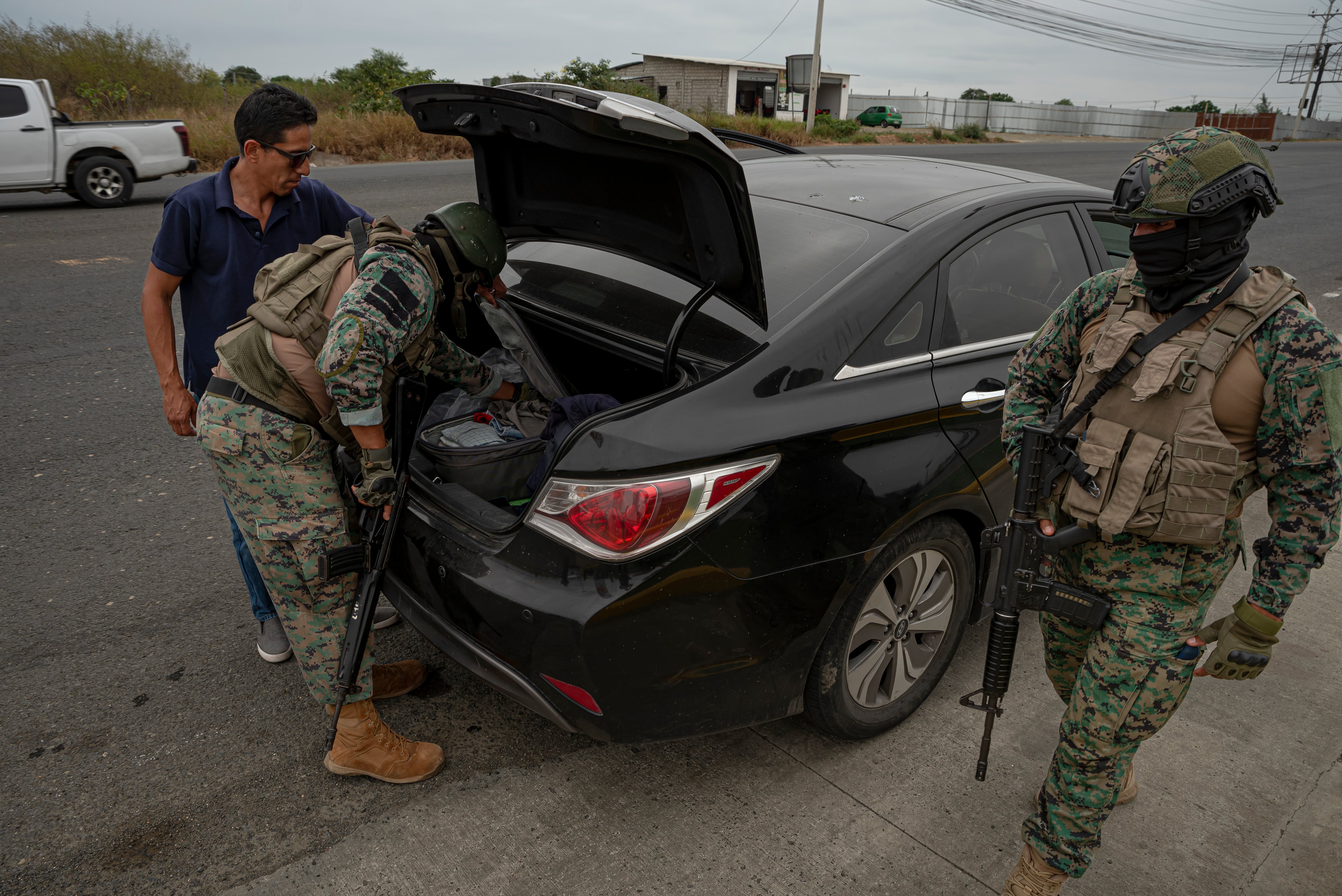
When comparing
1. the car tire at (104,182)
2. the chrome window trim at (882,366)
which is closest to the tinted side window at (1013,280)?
the chrome window trim at (882,366)

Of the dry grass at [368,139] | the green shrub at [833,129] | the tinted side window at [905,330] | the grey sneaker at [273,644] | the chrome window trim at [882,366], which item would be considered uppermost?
the green shrub at [833,129]

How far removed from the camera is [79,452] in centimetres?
442

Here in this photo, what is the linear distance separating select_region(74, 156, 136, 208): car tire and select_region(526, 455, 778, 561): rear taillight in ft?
40.1

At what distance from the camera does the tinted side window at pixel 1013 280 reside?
267 cm

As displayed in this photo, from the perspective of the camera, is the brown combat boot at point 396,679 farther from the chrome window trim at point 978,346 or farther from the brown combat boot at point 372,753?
the chrome window trim at point 978,346

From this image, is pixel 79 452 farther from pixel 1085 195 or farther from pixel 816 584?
pixel 1085 195

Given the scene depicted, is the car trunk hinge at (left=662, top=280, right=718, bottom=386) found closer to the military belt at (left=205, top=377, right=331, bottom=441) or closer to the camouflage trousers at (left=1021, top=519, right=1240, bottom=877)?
the military belt at (left=205, top=377, right=331, bottom=441)

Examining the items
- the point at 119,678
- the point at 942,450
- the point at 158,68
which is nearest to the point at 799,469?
the point at 942,450

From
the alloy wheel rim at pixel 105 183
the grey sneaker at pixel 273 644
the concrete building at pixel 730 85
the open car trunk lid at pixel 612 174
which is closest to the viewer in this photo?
the open car trunk lid at pixel 612 174

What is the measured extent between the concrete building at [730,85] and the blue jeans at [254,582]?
47.8 meters

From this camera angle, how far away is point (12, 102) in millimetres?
10789

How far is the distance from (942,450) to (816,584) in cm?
57

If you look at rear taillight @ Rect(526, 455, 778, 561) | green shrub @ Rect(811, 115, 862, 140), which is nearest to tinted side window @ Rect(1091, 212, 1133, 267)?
rear taillight @ Rect(526, 455, 778, 561)

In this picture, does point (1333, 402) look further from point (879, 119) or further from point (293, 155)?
point (879, 119)
